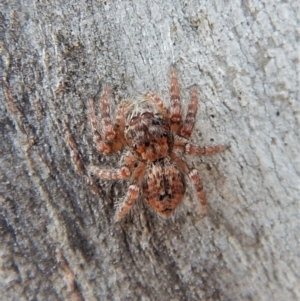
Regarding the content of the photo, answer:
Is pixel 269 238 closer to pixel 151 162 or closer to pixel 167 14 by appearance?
pixel 151 162

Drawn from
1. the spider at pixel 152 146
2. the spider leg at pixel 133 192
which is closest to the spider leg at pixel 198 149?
the spider at pixel 152 146

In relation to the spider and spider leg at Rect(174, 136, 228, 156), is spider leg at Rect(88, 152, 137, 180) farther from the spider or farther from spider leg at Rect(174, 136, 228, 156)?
spider leg at Rect(174, 136, 228, 156)

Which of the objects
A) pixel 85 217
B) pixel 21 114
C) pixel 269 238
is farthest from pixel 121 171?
pixel 269 238

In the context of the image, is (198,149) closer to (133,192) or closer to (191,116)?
(191,116)

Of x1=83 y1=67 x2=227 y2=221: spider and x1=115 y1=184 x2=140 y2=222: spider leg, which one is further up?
x1=83 y1=67 x2=227 y2=221: spider

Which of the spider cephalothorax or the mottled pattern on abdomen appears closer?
the mottled pattern on abdomen

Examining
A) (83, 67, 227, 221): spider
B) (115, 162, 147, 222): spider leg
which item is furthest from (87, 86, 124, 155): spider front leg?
(115, 162, 147, 222): spider leg

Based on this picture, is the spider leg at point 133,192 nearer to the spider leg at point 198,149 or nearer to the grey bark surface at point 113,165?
the grey bark surface at point 113,165
